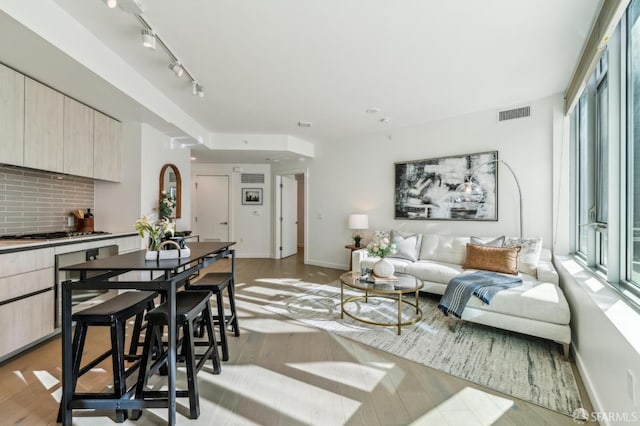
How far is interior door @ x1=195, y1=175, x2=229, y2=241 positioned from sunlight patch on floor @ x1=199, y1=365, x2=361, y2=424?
16.9 ft

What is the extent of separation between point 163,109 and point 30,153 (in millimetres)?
1425

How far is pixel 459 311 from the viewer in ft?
9.09

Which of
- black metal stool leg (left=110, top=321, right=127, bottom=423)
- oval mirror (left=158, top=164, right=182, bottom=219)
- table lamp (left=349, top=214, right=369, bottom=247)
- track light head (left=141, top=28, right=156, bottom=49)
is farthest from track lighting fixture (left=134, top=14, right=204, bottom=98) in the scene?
table lamp (left=349, top=214, right=369, bottom=247)

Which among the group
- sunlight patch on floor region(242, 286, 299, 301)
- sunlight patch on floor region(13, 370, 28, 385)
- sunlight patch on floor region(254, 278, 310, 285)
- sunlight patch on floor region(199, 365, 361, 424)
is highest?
sunlight patch on floor region(254, 278, 310, 285)

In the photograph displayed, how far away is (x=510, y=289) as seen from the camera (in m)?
2.71

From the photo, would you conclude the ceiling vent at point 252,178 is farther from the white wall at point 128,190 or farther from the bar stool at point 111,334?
the bar stool at point 111,334

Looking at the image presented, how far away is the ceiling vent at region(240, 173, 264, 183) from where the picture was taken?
696cm

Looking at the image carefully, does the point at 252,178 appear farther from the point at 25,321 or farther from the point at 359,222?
the point at 25,321

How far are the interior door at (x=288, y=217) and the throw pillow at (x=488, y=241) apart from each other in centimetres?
433

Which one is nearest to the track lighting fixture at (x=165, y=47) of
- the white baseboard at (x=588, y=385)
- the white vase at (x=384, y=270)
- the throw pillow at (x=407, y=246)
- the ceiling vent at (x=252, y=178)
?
the white vase at (x=384, y=270)

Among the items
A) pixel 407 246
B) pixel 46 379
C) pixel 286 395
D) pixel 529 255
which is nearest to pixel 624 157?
pixel 529 255

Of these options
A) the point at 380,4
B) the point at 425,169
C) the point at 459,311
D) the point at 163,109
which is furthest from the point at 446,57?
the point at 163,109

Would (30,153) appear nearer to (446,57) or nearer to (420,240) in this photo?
(446,57)

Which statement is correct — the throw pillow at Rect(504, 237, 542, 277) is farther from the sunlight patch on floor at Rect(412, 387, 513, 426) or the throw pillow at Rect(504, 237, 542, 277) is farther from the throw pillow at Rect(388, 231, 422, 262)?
the sunlight patch on floor at Rect(412, 387, 513, 426)
